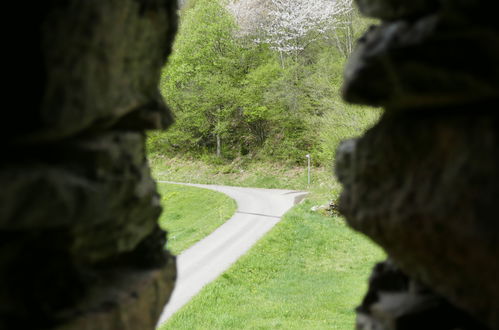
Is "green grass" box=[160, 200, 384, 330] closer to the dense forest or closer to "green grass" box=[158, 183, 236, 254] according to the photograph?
"green grass" box=[158, 183, 236, 254]

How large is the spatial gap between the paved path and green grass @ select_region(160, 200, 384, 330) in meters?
0.45

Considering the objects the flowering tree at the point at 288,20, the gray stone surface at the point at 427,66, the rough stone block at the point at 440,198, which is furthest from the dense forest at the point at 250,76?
the gray stone surface at the point at 427,66

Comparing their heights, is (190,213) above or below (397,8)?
below

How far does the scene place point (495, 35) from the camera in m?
2.37

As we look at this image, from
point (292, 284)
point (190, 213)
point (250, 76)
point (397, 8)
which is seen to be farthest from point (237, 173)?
point (397, 8)

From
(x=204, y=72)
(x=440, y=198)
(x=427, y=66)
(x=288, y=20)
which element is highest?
(x=288, y=20)

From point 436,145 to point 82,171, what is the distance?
235cm

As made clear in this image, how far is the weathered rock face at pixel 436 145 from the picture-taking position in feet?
8.34

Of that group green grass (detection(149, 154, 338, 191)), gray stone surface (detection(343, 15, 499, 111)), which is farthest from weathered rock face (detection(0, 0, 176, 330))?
green grass (detection(149, 154, 338, 191))

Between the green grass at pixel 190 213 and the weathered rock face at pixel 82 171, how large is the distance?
1438 centimetres

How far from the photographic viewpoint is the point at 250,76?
35219 millimetres

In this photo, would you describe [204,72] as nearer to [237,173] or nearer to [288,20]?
[288,20]

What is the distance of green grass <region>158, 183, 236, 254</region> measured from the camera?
20.9m

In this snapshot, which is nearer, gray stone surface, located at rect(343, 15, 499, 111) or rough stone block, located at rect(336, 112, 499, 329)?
gray stone surface, located at rect(343, 15, 499, 111)
